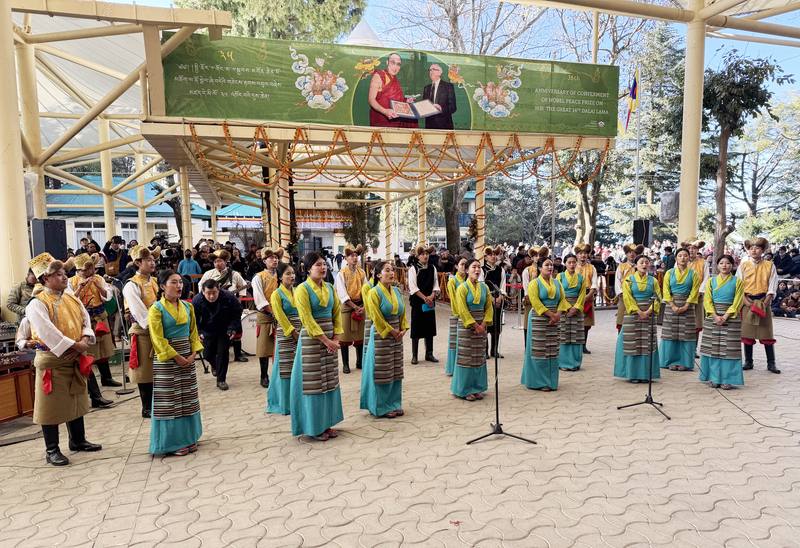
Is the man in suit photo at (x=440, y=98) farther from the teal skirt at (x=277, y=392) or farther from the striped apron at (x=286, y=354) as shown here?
the teal skirt at (x=277, y=392)

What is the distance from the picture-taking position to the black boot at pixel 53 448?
4.46 m

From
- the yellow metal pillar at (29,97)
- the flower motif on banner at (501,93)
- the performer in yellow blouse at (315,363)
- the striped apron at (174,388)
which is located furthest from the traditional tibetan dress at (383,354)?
the yellow metal pillar at (29,97)

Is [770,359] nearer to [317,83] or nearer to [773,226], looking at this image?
[317,83]

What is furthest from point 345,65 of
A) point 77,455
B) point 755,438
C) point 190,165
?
point 755,438

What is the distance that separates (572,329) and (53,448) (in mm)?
6262

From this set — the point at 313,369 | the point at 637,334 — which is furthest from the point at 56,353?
the point at 637,334

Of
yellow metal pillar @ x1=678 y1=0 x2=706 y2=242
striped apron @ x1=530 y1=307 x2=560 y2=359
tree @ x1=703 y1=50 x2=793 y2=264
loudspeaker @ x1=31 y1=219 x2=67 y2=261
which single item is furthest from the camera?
tree @ x1=703 y1=50 x2=793 y2=264

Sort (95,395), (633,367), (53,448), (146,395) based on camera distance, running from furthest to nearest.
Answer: (633,367)
(95,395)
(146,395)
(53,448)

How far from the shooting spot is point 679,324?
745cm

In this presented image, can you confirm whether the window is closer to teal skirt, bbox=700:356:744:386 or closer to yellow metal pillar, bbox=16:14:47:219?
yellow metal pillar, bbox=16:14:47:219

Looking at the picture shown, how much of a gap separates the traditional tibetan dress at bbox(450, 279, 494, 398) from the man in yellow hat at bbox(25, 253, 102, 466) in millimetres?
3676

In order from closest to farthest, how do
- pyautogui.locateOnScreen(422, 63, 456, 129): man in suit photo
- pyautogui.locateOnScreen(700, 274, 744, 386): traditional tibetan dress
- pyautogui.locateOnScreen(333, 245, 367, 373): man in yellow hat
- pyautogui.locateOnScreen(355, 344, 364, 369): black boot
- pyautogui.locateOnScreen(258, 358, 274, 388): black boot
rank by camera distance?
pyautogui.locateOnScreen(700, 274, 744, 386): traditional tibetan dress, pyautogui.locateOnScreen(258, 358, 274, 388): black boot, pyautogui.locateOnScreen(333, 245, 367, 373): man in yellow hat, pyautogui.locateOnScreen(355, 344, 364, 369): black boot, pyautogui.locateOnScreen(422, 63, 456, 129): man in suit photo

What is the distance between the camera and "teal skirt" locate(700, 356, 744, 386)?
251 inches

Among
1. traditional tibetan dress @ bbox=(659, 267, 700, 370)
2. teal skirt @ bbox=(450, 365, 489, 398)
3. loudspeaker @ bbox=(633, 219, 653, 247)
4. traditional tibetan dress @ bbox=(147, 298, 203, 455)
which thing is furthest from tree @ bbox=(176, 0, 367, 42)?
traditional tibetan dress @ bbox=(147, 298, 203, 455)
